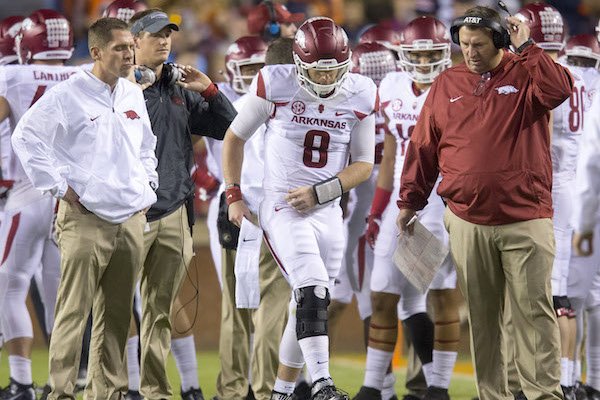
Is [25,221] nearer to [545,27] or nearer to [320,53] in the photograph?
[320,53]

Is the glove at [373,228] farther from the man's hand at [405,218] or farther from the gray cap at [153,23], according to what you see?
the gray cap at [153,23]

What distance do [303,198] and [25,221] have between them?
196 cm

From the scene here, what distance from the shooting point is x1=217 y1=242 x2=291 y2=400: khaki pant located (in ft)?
24.9

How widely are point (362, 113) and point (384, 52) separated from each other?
2.15 m

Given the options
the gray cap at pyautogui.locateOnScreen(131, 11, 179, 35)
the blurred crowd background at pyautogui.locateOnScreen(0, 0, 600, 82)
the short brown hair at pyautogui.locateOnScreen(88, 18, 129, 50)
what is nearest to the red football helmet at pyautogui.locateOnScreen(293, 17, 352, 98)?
the gray cap at pyautogui.locateOnScreen(131, 11, 179, 35)

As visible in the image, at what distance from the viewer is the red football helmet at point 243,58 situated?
8.55m

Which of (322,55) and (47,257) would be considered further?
(47,257)

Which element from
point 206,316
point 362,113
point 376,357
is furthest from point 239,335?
point 206,316

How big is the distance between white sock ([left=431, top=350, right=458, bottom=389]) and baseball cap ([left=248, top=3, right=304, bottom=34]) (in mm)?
3042

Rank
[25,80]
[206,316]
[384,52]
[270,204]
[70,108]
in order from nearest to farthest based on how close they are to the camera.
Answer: [70,108] → [270,204] → [25,80] → [384,52] → [206,316]

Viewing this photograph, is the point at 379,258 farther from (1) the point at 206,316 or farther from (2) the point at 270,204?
(1) the point at 206,316

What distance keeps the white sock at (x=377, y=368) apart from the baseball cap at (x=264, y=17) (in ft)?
9.57

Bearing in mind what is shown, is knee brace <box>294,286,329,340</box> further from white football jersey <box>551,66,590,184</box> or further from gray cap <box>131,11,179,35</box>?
white football jersey <box>551,66,590,184</box>

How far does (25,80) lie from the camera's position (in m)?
7.80
